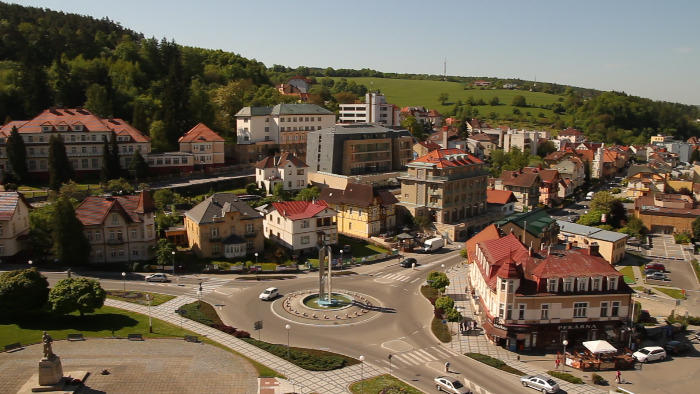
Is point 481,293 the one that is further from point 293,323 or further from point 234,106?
point 234,106

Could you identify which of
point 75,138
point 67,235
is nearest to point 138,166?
point 75,138

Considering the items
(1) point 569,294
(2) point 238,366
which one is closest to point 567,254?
(1) point 569,294

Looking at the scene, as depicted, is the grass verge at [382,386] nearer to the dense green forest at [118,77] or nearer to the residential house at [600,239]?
the residential house at [600,239]

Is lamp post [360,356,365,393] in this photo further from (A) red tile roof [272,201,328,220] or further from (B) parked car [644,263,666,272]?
(B) parked car [644,263,666,272]

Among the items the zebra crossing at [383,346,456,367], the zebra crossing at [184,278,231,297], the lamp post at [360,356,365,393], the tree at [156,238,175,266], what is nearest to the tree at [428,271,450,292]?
the zebra crossing at [383,346,456,367]

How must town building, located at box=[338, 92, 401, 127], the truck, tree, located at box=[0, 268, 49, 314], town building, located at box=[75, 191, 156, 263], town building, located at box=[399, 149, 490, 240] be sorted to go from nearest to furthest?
tree, located at box=[0, 268, 49, 314]
town building, located at box=[75, 191, 156, 263]
the truck
town building, located at box=[399, 149, 490, 240]
town building, located at box=[338, 92, 401, 127]

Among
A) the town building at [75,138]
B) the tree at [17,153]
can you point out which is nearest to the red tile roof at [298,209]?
the town building at [75,138]
